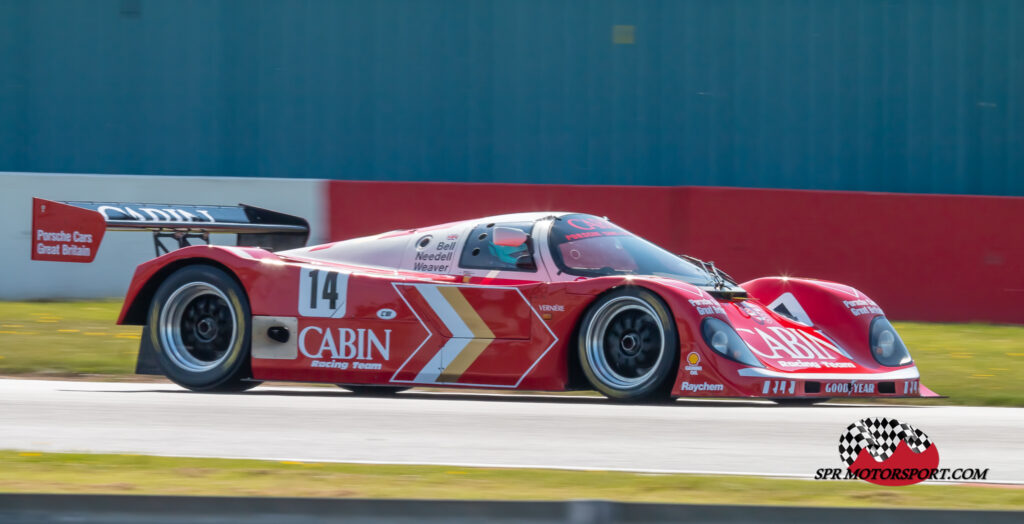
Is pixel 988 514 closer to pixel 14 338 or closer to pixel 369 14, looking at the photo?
pixel 14 338

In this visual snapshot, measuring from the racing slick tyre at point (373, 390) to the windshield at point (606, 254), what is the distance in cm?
155

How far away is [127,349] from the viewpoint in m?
9.97

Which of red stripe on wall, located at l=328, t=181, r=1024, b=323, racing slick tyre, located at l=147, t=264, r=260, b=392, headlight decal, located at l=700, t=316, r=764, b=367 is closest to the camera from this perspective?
headlight decal, located at l=700, t=316, r=764, b=367

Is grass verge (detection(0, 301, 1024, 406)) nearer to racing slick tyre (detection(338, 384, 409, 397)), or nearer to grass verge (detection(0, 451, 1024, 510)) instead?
racing slick tyre (detection(338, 384, 409, 397))

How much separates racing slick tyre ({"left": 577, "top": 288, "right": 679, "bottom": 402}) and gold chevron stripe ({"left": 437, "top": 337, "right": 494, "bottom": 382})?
0.62 metres

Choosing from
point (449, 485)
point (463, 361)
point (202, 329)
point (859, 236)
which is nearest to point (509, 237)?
point (463, 361)

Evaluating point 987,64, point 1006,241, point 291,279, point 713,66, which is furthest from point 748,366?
point 987,64

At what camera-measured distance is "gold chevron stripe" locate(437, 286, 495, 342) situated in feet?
24.4

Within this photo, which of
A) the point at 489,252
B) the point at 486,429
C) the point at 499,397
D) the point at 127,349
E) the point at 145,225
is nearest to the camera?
the point at 486,429

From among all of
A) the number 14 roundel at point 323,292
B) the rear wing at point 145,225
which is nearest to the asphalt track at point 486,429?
the number 14 roundel at point 323,292

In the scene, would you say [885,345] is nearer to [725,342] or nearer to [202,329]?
[725,342]

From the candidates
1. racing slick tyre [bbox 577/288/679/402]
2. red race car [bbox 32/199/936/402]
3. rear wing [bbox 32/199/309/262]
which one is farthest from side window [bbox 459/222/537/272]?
rear wing [bbox 32/199/309/262]

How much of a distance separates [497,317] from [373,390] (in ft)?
5.02

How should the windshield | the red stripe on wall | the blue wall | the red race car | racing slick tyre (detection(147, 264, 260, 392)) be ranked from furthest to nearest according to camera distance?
the blue wall < the red stripe on wall < racing slick tyre (detection(147, 264, 260, 392)) < the windshield < the red race car
